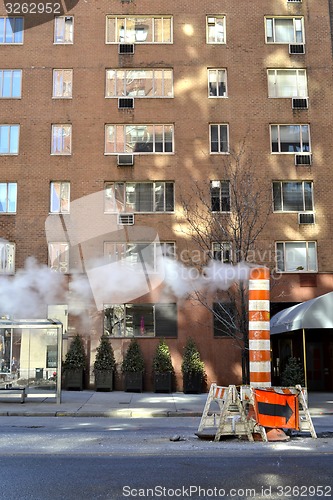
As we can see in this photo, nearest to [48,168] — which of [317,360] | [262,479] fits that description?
[317,360]

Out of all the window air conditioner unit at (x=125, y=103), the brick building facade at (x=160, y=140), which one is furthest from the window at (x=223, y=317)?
the window air conditioner unit at (x=125, y=103)

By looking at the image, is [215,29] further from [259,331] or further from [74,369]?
[259,331]

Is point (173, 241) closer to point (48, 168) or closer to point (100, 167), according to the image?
point (100, 167)

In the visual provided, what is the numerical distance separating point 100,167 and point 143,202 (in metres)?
2.28

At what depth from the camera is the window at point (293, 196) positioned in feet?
77.2

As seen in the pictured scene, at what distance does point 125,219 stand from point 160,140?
3660 millimetres

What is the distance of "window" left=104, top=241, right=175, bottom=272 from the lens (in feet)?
74.7

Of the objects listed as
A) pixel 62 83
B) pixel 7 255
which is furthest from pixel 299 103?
pixel 7 255

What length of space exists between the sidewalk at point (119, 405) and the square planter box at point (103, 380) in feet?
1.12

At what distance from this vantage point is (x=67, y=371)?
2116 centimetres

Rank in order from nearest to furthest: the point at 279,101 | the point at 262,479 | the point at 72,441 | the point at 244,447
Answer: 1. the point at 262,479
2. the point at 244,447
3. the point at 72,441
4. the point at 279,101

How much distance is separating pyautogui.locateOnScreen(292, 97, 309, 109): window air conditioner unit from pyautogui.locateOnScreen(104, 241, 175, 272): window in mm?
7922

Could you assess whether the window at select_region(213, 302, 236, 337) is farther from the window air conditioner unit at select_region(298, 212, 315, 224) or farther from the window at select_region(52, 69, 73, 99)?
the window at select_region(52, 69, 73, 99)

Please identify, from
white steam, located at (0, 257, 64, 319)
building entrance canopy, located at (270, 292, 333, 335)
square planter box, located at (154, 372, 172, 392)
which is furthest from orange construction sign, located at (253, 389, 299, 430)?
white steam, located at (0, 257, 64, 319)
